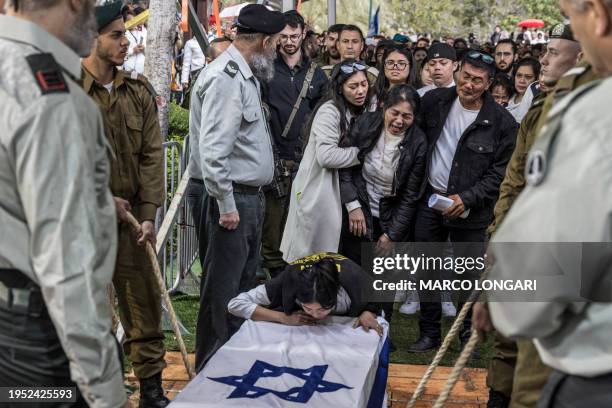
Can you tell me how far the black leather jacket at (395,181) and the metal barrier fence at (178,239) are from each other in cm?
141

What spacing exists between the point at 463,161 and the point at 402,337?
1457 mm

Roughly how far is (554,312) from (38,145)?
1.21 meters

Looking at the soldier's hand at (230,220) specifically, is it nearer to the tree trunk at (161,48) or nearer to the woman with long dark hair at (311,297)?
the woman with long dark hair at (311,297)

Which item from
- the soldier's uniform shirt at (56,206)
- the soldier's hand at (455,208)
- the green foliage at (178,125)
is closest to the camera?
the soldier's uniform shirt at (56,206)

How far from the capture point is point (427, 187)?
5.91 m

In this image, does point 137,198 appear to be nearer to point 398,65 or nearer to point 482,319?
point 482,319

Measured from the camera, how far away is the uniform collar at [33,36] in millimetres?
2111

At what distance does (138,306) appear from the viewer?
463cm

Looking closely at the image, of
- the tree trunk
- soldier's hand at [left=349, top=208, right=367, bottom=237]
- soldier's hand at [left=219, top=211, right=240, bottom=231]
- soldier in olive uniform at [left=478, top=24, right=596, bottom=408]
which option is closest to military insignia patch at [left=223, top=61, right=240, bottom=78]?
soldier's hand at [left=219, top=211, right=240, bottom=231]

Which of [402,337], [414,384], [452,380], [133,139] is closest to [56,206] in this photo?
[452,380]

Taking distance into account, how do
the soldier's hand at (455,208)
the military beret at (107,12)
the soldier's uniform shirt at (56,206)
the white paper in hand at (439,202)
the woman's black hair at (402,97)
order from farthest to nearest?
the woman's black hair at (402,97)
the soldier's hand at (455,208)
the white paper in hand at (439,202)
the military beret at (107,12)
the soldier's uniform shirt at (56,206)

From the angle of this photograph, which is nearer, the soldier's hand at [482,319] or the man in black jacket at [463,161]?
the soldier's hand at [482,319]

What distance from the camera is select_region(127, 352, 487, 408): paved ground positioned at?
4.92 meters

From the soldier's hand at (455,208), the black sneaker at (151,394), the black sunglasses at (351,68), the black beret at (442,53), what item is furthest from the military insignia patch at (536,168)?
the black beret at (442,53)
